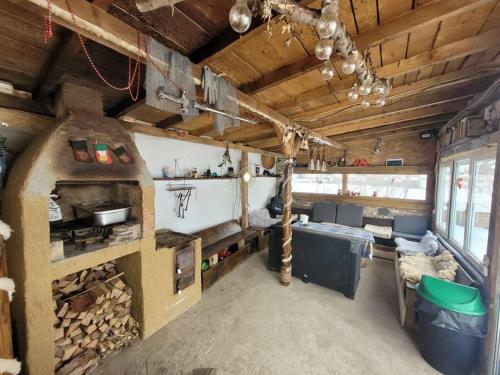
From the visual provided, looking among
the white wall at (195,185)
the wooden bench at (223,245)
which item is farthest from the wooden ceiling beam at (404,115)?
the wooden bench at (223,245)

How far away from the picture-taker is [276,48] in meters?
1.66

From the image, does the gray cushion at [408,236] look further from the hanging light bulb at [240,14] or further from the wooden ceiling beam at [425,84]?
the hanging light bulb at [240,14]

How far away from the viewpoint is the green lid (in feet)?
6.02

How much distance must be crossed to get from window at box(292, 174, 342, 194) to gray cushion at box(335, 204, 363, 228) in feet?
2.27

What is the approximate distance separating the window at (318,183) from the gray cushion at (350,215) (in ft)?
2.27

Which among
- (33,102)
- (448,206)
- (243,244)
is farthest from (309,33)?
(448,206)

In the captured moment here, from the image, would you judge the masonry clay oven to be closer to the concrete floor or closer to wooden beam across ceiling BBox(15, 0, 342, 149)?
the concrete floor

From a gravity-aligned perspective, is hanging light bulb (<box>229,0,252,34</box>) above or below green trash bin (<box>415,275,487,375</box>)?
above

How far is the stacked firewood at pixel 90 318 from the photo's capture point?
1777 millimetres

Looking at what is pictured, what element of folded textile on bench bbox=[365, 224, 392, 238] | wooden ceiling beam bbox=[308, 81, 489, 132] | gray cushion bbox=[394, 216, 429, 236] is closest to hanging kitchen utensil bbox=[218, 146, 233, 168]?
wooden ceiling beam bbox=[308, 81, 489, 132]

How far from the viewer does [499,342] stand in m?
1.66

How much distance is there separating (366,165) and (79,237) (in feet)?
19.3

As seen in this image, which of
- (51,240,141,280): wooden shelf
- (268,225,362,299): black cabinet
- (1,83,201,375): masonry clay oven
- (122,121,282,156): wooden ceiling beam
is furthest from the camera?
(268,225,362,299): black cabinet

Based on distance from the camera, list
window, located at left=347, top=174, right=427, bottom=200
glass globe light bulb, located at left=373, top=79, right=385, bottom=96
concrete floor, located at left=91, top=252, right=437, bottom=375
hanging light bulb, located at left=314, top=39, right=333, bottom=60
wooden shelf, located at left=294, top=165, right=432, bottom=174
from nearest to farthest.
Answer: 1. hanging light bulb, located at left=314, top=39, right=333, bottom=60
2. glass globe light bulb, located at left=373, top=79, right=385, bottom=96
3. concrete floor, located at left=91, top=252, right=437, bottom=375
4. wooden shelf, located at left=294, top=165, right=432, bottom=174
5. window, located at left=347, top=174, right=427, bottom=200
